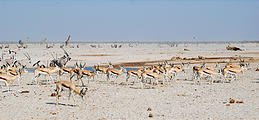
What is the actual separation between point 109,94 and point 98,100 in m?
1.50

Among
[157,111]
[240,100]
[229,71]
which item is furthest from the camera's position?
[229,71]

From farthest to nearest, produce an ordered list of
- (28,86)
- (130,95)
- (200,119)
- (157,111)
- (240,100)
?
(28,86) → (130,95) → (240,100) → (157,111) → (200,119)

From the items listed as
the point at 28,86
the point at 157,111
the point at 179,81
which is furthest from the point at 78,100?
the point at 179,81

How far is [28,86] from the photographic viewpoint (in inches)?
701

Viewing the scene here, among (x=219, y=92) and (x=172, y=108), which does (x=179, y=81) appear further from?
(x=172, y=108)

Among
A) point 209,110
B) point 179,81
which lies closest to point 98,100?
point 209,110

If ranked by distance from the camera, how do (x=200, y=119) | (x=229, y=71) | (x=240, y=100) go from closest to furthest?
(x=200, y=119) → (x=240, y=100) → (x=229, y=71)

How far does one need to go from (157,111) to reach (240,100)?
3.98m

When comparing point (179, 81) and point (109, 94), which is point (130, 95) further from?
point (179, 81)

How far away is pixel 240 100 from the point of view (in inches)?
526

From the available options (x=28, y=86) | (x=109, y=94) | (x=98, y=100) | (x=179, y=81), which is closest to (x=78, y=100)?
(x=98, y=100)

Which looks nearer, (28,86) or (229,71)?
(28,86)

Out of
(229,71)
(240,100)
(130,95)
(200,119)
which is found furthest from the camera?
(229,71)

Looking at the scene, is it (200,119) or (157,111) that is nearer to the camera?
(200,119)
